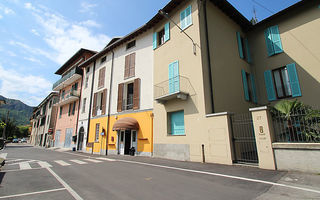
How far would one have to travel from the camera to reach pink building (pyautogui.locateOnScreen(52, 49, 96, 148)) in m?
22.6

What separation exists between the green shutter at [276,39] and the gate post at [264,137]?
7884mm

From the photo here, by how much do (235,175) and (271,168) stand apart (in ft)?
5.95

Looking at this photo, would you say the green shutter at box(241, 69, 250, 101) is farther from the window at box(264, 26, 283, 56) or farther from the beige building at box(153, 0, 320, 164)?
the window at box(264, 26, 283, 56)

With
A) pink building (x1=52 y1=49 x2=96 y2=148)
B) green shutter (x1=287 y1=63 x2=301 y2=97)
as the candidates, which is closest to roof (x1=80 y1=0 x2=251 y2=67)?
green shutter (x1=287 y1=63 x2=301 y2=97)

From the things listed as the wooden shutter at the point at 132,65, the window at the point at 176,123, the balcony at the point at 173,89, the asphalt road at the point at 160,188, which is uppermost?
the wooden shutter at the point at 132,65

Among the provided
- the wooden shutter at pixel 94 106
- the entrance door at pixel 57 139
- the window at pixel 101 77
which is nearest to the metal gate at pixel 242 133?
the window at pixel 101 77

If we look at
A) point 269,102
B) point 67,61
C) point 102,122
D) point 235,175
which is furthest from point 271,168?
point 67,61

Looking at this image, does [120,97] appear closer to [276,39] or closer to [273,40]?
[273,40]

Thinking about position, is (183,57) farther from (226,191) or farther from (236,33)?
(226,191)

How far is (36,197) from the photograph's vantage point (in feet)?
13.3

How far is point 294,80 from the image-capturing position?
11.0 m

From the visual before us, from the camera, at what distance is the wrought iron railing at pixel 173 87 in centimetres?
1026

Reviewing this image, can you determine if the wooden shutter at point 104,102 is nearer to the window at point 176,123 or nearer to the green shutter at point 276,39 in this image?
the window at point 176,123

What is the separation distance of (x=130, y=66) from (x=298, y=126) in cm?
1283
